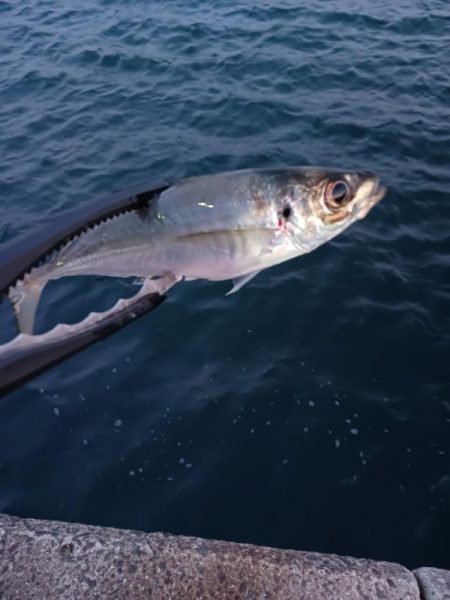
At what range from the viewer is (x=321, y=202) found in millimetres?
2830

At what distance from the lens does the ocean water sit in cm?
489

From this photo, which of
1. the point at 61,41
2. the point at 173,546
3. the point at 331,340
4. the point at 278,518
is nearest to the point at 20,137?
the point at 61,41

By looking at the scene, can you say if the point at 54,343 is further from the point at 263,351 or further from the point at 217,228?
the point at 263,351

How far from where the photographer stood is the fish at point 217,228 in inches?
A: 103

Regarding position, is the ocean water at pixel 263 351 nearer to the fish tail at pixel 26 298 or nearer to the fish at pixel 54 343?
the fish tail at pixel 26 298

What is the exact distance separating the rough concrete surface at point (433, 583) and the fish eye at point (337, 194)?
6.37ft

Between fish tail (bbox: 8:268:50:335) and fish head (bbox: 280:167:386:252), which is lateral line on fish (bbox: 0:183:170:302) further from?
fish head (bbox: 280:167:386:252)

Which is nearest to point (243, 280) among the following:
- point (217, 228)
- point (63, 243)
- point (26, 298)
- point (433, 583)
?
point (217, 228)

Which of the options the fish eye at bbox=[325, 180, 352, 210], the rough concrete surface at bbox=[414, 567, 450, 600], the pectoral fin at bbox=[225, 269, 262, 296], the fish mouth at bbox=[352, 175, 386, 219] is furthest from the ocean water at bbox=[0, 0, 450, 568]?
the rough concrete surface at bbox=[414, 567, 450, 600]

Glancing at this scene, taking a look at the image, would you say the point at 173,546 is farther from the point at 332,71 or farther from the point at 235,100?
the point at 332,71

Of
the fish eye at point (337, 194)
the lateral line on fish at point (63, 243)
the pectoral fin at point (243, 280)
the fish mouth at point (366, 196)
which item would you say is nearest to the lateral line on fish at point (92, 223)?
the lateral line on fish at point (63, 243)

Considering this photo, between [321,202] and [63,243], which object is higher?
[63,243]

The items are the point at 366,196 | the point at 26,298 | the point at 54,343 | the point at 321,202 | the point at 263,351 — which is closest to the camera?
the point at 54,343

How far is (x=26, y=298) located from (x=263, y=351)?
4.03 metres
